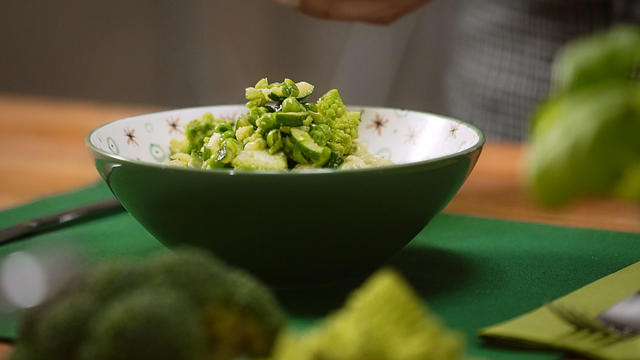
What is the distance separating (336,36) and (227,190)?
120 inches

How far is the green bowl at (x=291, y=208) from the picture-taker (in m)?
0.76

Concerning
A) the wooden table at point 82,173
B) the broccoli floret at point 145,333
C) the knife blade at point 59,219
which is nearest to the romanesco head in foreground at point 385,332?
the broccoli floret at point 145,333

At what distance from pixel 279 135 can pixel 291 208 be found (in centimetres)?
14

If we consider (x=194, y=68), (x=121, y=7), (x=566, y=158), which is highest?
(x=566, y=158)

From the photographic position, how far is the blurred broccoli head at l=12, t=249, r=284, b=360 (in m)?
0.47

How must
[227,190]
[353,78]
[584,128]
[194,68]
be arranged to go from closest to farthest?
[584,128], [227,190], [353,78], [194,68]

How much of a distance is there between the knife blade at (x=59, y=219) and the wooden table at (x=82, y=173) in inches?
7.9

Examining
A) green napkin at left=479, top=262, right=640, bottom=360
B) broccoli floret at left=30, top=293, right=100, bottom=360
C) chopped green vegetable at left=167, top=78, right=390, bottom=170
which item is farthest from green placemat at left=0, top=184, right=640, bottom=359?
broccoli floret at left=30, top=293, right=100, bottom=360

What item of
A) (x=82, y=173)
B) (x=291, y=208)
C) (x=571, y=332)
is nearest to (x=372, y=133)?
(x=291, y=208)

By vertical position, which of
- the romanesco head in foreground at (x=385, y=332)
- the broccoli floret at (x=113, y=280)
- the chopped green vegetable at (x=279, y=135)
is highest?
the romanesco head in foreground at (x=385, y=332)

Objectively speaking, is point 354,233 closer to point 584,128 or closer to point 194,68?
point 584,128

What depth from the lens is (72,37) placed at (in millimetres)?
3881

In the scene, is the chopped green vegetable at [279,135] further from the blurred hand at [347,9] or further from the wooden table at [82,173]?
the blurred hand at [347,9]

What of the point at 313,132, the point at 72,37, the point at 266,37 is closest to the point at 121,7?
the point at 72,37
